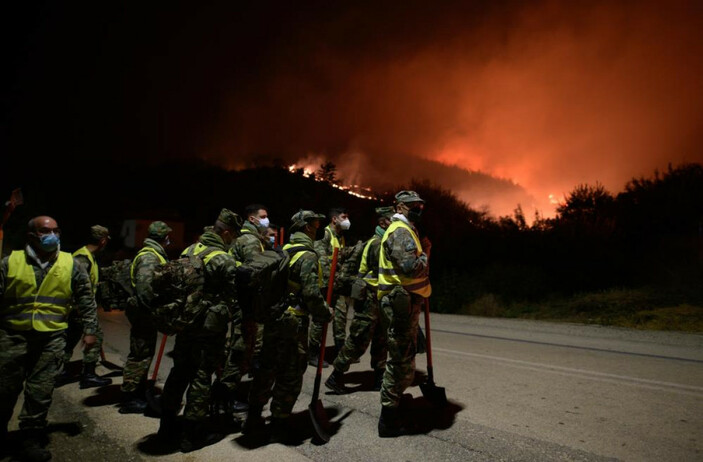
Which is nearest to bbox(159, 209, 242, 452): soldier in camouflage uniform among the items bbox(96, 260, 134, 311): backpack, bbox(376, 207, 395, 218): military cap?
bbox(96, 260, 134, 311): backpack

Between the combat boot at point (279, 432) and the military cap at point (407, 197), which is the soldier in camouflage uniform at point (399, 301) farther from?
the combat boot at point (279, 432)

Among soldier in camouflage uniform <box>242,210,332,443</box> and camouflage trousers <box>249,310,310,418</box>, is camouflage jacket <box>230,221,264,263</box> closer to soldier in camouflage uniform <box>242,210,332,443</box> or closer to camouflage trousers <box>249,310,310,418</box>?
soldier in camouflage uniform <box>242,210,332,443</box>

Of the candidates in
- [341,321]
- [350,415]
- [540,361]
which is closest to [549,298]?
[540,361]

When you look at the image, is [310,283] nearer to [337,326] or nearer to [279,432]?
[279,432]

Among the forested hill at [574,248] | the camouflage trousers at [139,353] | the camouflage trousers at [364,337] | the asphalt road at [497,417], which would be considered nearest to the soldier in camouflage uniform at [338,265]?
the asphalt road at [497,417]

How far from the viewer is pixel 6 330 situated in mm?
4109

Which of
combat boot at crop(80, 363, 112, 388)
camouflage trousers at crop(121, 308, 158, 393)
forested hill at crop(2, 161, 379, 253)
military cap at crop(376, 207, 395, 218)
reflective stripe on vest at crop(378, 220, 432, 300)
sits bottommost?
combat boot at crop(80, 363, 112, 388)

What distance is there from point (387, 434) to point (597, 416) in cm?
224

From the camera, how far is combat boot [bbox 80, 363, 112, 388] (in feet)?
20.3

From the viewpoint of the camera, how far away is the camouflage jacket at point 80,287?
418 centimetres

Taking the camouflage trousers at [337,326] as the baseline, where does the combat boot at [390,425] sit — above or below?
below

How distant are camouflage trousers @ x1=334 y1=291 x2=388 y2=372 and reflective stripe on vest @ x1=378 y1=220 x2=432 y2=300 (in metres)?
1.23

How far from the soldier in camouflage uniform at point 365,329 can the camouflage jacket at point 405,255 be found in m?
1.45

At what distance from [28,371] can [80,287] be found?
83 centimetres
